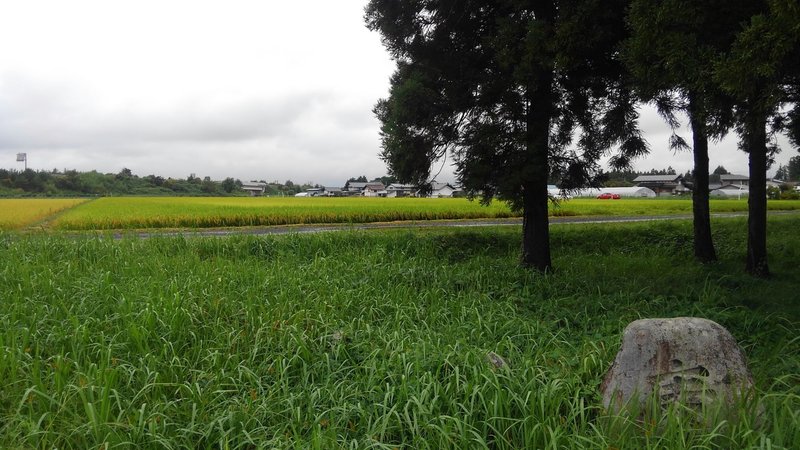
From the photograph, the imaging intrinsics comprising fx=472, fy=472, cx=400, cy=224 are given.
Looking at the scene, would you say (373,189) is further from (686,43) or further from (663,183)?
(686,43)

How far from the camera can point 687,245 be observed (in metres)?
13.5

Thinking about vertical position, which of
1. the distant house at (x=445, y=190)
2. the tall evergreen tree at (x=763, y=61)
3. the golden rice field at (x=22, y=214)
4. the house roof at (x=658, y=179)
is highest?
the house roof at (x=658, y=179)

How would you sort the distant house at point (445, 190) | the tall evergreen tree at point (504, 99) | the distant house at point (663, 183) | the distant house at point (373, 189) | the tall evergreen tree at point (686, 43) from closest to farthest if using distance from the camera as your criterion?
A: the tall evergreen tree at point (686, 43)
the tall evergreen tree at point (504, 99)
the distant house at point (445, 190)
the distant house at point (663, 183)
the distant house at point (373, 189)

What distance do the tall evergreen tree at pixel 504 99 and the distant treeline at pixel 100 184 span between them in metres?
53.2

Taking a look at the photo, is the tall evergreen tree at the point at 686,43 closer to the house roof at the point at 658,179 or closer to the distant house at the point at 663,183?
the distant house at the point at 663,183

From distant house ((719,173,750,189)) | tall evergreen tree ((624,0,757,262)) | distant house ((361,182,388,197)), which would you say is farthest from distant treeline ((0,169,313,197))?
distant house ((719,173,750,189))

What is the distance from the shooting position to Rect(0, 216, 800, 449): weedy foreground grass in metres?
2.97

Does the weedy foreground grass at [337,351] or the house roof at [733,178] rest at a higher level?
the house roof at [733,178]

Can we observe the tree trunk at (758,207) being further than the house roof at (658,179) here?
No

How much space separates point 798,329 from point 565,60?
4.47 meters

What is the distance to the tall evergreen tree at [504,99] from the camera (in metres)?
7.83

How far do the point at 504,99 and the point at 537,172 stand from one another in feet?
4.89

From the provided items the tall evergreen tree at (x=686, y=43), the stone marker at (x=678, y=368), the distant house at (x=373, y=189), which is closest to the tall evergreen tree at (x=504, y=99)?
the tall evergreen tree at (x=686, y=43)

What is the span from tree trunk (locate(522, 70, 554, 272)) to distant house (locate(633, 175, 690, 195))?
227 ft
